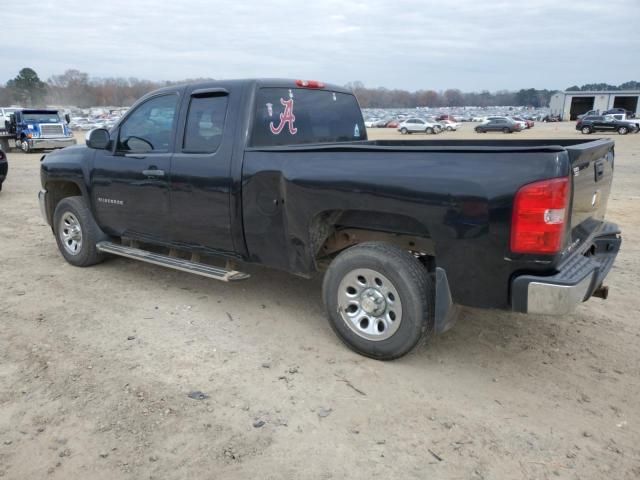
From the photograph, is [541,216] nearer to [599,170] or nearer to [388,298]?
[599,170]

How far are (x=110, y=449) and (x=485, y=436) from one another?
6.62 ft

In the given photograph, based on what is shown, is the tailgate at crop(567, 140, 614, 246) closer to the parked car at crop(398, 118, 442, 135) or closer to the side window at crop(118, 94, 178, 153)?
the side window at crop(118, 94, 178, 153)

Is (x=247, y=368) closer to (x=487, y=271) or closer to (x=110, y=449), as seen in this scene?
(x=110, y=449)

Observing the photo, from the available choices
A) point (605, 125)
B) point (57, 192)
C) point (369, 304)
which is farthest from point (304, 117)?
point (605, 125)

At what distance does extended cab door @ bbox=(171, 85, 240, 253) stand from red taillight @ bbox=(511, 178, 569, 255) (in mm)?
2244

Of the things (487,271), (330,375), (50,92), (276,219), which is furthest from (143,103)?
(50,92)

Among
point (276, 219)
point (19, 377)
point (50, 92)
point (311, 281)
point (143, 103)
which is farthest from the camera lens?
point (50, 92)

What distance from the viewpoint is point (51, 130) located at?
2275 cm

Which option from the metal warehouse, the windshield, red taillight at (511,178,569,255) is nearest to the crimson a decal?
red taillight at (511,178,569,255)

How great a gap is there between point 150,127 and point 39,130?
20521 millimetres

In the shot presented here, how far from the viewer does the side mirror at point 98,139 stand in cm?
514

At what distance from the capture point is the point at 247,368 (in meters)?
3.68

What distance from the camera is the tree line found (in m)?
102

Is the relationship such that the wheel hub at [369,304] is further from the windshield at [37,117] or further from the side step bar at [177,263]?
the windshield at [37,117]
